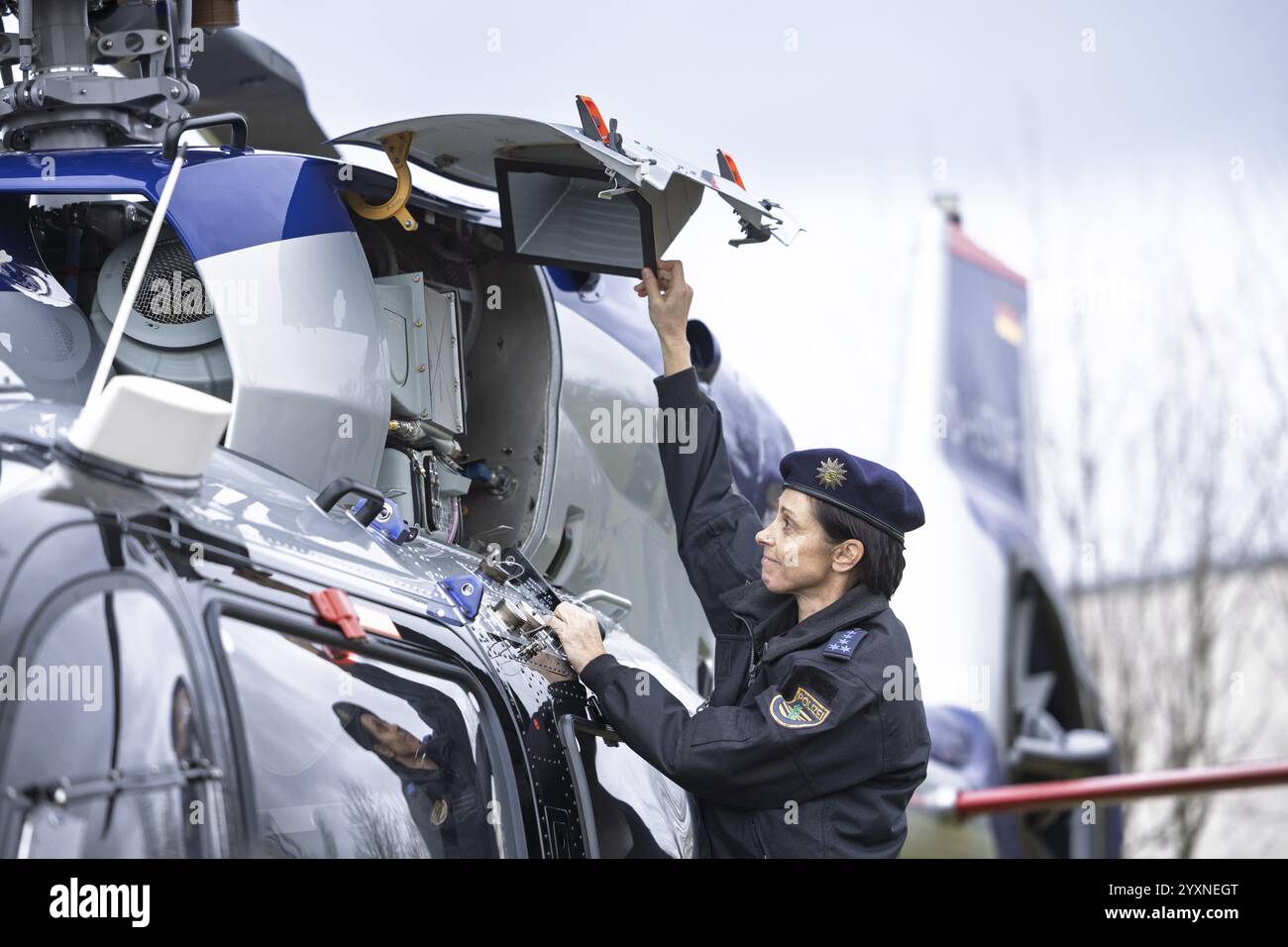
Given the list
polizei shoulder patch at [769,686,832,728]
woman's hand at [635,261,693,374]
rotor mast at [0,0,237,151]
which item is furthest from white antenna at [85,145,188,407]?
polizei shoulder patch at [769,686,832,728]

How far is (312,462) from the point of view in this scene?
334 cm

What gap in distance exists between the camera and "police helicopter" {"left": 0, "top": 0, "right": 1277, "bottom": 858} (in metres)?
2.04

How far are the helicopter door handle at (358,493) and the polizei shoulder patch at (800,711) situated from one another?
0.89 m

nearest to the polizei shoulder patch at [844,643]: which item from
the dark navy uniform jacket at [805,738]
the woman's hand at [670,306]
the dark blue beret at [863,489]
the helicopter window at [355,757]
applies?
the dark navy uniform jacket at [805,738]

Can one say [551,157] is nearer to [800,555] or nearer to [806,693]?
[800,555]

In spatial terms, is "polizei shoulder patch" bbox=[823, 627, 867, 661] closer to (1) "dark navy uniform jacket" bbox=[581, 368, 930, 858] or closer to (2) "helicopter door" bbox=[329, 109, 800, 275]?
(1) "dark navy uniform jacket" bbox=[581, 368, 930, 858]

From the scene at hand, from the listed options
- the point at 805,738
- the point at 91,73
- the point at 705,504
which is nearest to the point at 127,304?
the point at 91,73

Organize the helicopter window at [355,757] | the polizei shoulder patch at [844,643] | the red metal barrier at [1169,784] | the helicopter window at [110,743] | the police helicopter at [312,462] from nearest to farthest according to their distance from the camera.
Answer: the helicopter window at [110,743] < the police helicopter at [312,462] < the helicopter window at [355,757] < the polizei shoulder patch at [844,643] < the red metal barrier at [1169,784]

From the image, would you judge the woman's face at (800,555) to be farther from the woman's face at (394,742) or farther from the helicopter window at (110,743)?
the helicopter window at (110,743)

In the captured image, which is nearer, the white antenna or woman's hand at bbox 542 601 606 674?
the white antenna

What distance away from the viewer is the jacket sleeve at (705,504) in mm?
3645

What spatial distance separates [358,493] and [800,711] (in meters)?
0.98

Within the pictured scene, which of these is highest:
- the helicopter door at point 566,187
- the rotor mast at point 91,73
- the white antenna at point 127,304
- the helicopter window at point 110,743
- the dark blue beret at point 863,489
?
the rotor mast at point 91,73
